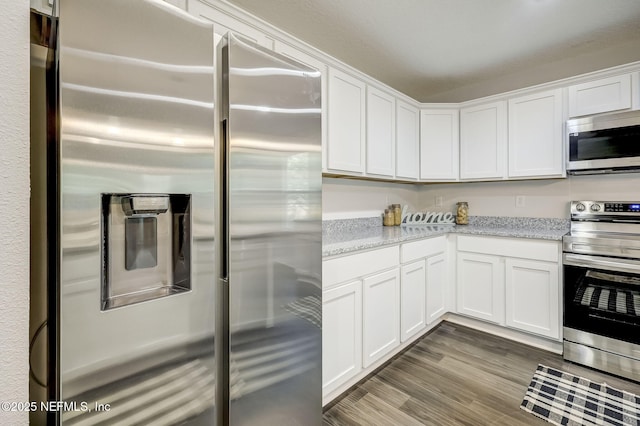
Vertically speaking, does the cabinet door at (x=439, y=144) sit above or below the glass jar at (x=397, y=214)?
above

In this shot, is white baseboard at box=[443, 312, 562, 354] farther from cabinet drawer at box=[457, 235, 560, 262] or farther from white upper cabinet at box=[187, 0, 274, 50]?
white upper cabinet at box=[187, 0, 274, 50]

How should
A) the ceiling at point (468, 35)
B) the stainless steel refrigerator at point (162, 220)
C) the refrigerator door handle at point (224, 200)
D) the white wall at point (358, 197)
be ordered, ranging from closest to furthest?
the stainless steel refrigerator at point (162, 220)
the refrigerator door handle at point (224, 200)
the ceiling at point (468, 35)
the white wall at point (358, 197)

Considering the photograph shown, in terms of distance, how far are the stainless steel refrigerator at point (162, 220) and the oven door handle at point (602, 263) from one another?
213cm

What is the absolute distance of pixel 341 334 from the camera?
1747 millimetres

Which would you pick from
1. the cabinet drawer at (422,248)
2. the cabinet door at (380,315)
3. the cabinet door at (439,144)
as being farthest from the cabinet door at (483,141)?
the cabinet door at (380,315)

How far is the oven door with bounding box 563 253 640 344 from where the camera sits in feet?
6.47

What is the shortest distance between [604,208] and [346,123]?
2.26 m

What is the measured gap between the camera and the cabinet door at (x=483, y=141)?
110 inches

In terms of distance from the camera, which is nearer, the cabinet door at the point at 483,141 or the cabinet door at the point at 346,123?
the cabinet door at the point at 346,123

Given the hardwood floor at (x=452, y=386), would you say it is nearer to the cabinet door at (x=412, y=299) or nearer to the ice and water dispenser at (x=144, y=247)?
the cabinet door at (x=412, y=299)

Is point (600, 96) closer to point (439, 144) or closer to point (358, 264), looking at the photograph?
point (439, 144)
